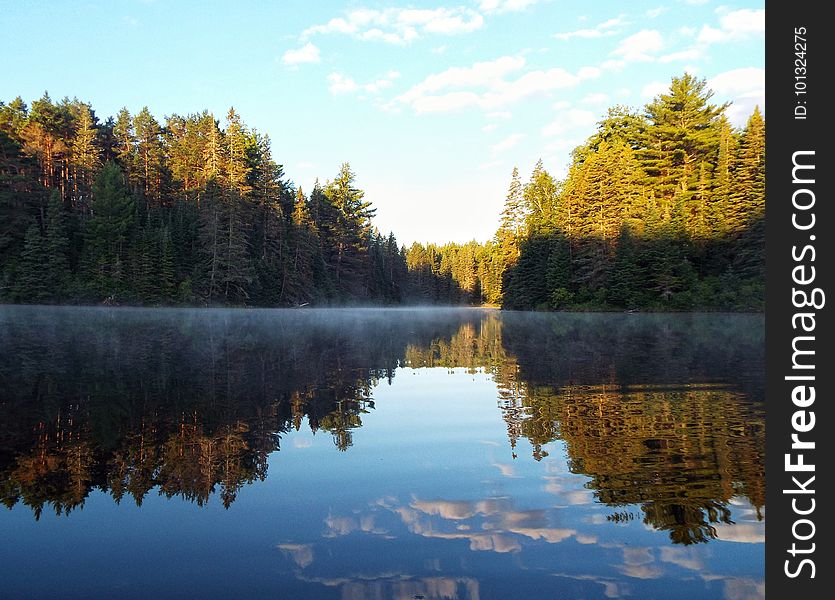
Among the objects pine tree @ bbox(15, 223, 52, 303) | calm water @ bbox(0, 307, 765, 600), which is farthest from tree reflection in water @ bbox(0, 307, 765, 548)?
pine tree @ bbox(15, 223, 52, 303)

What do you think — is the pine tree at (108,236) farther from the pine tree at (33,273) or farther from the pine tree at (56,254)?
the pine tree at (33,273)

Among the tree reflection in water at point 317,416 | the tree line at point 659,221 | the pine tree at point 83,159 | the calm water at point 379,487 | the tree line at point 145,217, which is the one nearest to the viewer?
the calm water at point 379,487

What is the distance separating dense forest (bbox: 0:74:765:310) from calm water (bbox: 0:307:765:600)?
42.8 m

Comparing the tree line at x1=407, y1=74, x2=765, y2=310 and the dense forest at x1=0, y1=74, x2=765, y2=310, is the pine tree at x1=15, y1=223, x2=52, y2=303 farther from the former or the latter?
the tree line at x1=407, y1=74, x2=765, y2=310

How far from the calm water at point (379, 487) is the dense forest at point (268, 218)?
42.8 meters

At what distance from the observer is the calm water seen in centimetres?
367

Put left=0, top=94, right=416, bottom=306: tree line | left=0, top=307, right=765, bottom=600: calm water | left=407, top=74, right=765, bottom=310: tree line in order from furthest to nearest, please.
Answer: left=0, top=94, right=416, bottom=306: tree line, left=407, top=74, right=765, bottom=310: tree line, left=0, top=307, right=765, bottom=600: calm water

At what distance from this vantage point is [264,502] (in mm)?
4957

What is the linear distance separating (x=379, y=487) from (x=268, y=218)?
65.3 m

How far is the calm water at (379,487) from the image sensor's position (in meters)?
3.67

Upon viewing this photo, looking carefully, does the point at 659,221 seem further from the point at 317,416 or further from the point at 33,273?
the point at 33,273

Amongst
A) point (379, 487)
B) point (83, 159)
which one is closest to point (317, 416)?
point (379, 487)

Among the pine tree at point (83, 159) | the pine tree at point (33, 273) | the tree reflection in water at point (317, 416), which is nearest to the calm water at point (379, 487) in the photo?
the tree reflection in water at point (317, 416)

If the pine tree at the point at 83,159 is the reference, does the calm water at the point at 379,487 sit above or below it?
below
